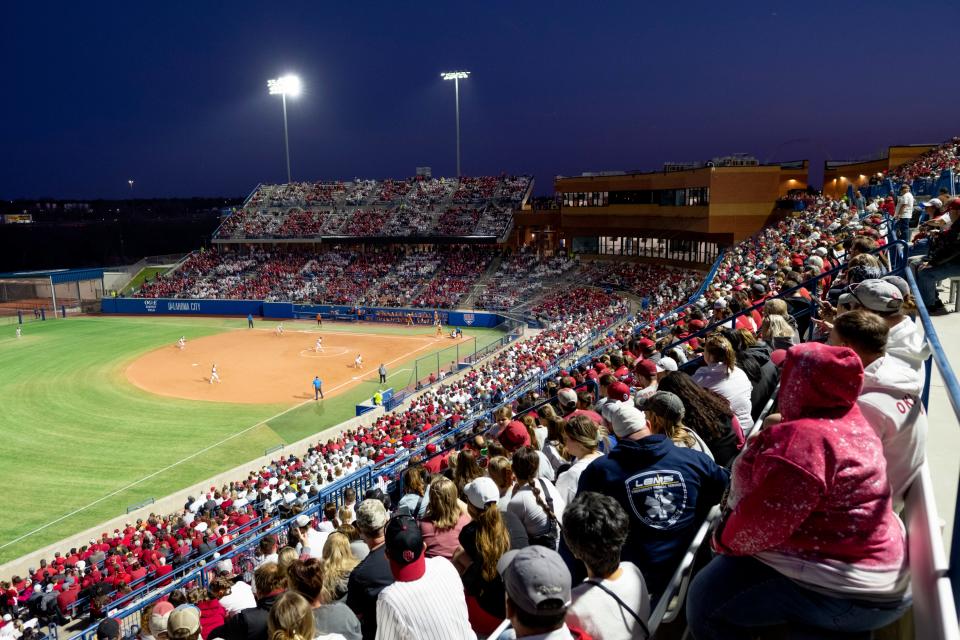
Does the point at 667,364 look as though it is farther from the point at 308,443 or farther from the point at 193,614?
the point at 308,443

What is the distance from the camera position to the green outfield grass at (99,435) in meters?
20.6

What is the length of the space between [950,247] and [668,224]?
137 feet

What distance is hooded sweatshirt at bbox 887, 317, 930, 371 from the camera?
426 cm

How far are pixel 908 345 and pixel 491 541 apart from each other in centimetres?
312

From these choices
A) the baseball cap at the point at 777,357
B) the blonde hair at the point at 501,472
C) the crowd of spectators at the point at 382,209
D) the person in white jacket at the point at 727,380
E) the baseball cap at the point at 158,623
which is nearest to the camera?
the blonde hair at the point at 501,472

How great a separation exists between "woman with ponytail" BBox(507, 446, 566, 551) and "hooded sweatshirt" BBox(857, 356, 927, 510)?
87.1 inches

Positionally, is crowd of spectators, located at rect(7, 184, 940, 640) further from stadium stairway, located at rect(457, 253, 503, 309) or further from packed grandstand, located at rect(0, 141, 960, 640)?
stadium stairway, located at rect(457, 253, 503, 309)

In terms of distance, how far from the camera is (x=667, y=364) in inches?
291

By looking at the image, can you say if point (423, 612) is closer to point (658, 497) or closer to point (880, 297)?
point (658, 497)

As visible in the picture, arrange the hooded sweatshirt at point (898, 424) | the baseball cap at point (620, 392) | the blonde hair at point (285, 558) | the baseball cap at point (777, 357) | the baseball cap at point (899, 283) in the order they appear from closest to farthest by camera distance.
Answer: the hooded sweatshirt at point (898, 424)
the blonde hair at point (285, 558)
the baseball cap at point (899, 283)
the baseball cap at point (777, 357)
the baseball cap at point (620, 392)

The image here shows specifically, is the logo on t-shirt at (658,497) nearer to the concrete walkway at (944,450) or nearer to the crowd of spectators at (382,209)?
the concrete walkway at (944,450)

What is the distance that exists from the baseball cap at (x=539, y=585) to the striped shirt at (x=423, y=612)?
122cm

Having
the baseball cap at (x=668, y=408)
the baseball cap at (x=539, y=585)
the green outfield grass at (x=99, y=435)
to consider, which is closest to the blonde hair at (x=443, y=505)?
the baseball cap at (x=668, y=408)

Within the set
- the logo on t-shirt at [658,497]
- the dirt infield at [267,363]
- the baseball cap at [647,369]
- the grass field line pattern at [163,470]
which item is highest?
the logo on t-shirt at [658,497]
